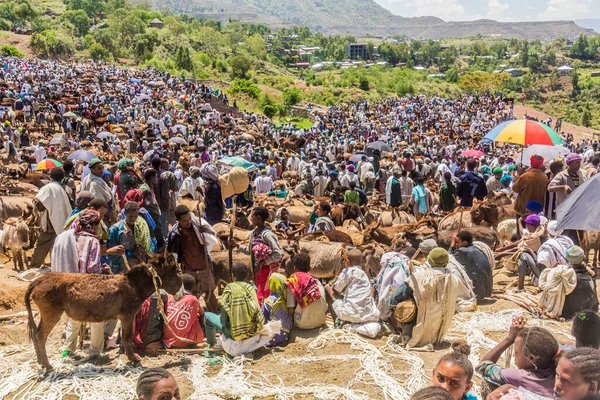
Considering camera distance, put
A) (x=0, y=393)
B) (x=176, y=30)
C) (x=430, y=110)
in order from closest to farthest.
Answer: (x=0, y=393), (x=430, y=110), (x=176, y=30)

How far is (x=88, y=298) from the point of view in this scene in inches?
183

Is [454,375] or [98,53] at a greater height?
[98,53]

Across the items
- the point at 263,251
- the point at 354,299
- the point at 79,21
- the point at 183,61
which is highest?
the point at 79,21

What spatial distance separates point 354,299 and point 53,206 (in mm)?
3744

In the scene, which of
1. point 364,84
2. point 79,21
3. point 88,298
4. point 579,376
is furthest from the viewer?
point 79,21

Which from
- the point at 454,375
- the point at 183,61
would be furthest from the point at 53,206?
the point at 183,61

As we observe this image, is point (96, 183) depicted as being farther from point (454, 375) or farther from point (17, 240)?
point (454, 375)

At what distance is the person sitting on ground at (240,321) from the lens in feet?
16.9

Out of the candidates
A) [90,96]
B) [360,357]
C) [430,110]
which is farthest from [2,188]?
[430,110]

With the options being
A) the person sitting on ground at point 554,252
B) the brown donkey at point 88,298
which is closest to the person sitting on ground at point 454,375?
the brown donkey at point 88,298

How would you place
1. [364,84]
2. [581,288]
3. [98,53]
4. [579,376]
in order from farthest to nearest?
[364,84]
[98,53]
[581,288]
[579,376]

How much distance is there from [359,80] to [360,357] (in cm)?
7135

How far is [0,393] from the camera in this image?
4449 mm

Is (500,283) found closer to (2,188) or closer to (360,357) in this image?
(360,357)
